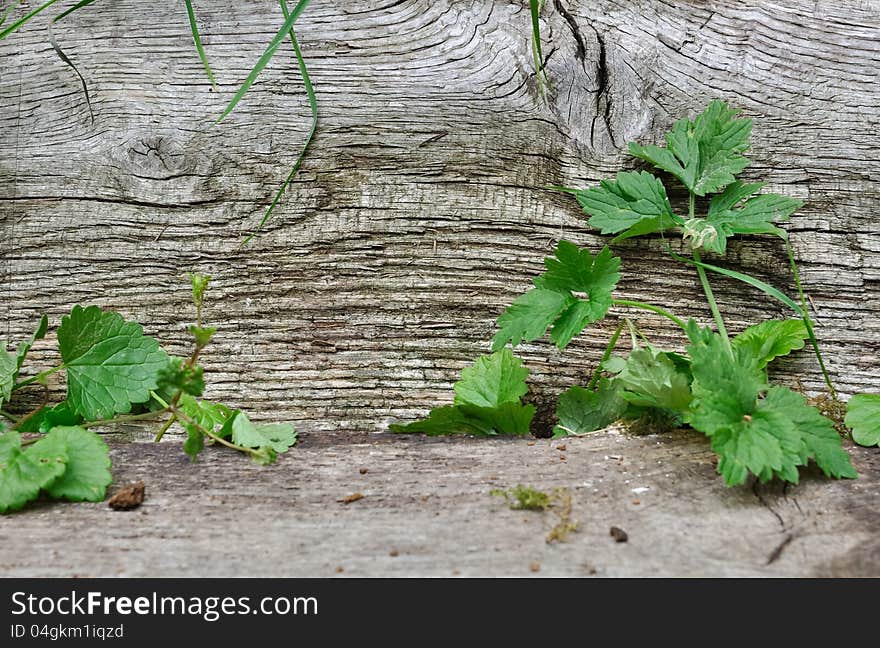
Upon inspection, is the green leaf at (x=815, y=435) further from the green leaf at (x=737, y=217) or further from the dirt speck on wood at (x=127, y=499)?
the dirt speck on wood at (x=127, y=499)

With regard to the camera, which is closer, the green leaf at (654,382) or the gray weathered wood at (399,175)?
the green leaf at (654,382)

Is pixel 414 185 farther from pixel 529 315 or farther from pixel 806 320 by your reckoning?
pixel 806 320

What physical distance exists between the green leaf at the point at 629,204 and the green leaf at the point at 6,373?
1466 millimetres

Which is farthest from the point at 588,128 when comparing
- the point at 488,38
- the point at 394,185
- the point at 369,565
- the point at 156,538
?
the point at 156,538

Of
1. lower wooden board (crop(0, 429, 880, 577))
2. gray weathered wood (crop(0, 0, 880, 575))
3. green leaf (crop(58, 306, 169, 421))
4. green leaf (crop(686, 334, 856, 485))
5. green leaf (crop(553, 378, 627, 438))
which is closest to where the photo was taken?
lower wooden board (crop(0, 429, 880, 577))

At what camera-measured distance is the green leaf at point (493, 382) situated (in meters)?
1.73

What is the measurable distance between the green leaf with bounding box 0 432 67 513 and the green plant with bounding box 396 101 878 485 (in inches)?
29.5

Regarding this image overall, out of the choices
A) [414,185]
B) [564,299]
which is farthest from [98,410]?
[564,299]

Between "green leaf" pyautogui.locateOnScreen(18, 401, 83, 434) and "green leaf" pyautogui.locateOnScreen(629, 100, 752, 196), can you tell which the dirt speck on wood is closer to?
"green leaf" pyautogui.locateOnScreen(18, 401, 83, 434)

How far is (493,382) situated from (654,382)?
0.38 m

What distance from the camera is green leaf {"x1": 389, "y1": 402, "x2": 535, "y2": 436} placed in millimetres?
1706

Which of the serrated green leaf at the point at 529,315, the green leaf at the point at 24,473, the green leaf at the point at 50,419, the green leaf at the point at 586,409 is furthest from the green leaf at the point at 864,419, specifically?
the green leaf at the point at 50,419

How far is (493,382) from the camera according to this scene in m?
1.75

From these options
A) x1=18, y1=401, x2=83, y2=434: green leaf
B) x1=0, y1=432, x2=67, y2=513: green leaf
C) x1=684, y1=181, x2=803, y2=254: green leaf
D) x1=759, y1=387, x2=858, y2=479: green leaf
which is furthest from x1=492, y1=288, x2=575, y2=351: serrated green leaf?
x1=18, y1=401, x2=83, y2=434: green leaf
